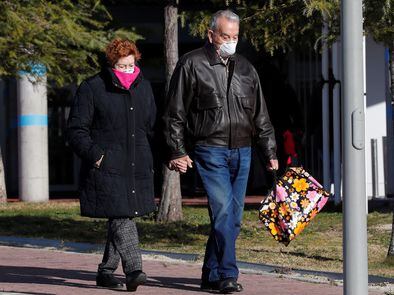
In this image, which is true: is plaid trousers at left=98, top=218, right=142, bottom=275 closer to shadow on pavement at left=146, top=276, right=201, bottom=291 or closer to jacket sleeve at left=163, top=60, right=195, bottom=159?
shadow on pavement at left=146, top=276, right=201, bottom=291

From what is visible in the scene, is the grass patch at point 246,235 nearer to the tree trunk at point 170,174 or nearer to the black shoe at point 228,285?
the tree trunk at point 170,174

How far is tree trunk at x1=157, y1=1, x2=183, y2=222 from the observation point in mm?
13992

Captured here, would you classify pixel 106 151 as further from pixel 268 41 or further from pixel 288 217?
pixel 268 41

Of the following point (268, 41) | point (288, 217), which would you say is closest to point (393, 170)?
point (268, 41)

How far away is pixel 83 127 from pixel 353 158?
3.02 meters

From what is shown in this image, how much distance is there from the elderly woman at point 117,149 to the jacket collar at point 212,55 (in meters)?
0.55

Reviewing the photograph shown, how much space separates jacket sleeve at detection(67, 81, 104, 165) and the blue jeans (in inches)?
29.3

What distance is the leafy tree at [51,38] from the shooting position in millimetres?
15430

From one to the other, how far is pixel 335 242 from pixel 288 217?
3820 mm

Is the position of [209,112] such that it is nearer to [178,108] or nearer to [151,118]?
[178,108]

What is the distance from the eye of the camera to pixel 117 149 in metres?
8.16

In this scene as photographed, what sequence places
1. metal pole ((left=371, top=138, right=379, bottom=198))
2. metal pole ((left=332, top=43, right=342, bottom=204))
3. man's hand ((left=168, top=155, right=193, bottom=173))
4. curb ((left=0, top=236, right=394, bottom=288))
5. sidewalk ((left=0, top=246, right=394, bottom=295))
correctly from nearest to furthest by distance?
man's hand ((left=168, top=155, right=193, bottom=173)) → sidewalk ((left=0, top=246, right=394, bottom=295)) → curb ((left=0, top=236, right=394, bottom=288)) → metal pole ((left=332, top=43, right=342, bottom=204)) → metal pole ((left=371, top=138, right=379, bottom=198))

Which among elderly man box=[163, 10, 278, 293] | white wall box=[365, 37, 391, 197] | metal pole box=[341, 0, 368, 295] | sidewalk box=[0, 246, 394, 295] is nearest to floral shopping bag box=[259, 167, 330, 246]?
elderly man box=[163, 10, 278, 293]

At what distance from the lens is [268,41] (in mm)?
→ 11039
